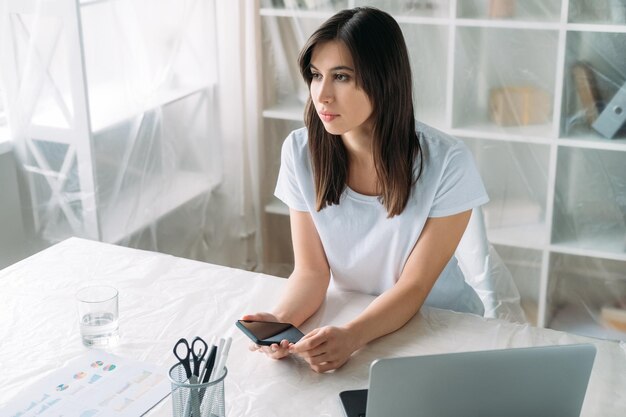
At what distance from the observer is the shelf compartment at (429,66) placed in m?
2.74

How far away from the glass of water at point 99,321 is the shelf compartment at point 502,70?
1.63 m

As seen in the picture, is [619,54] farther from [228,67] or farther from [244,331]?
[244,331]

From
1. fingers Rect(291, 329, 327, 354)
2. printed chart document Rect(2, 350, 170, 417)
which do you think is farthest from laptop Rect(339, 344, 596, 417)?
printed chart document Rect(2, 350, 170, 417)

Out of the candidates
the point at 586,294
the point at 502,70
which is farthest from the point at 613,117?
the point at 586,294

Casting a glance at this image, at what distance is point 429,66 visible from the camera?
9.07 feet

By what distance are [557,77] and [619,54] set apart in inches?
7.8

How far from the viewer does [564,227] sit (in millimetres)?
2729

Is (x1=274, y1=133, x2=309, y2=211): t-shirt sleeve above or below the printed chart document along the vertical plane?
above

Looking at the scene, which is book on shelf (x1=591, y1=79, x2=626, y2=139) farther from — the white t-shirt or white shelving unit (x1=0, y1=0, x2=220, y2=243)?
white shelving unit (x1=0, y1=0, x2=220, y2=243)

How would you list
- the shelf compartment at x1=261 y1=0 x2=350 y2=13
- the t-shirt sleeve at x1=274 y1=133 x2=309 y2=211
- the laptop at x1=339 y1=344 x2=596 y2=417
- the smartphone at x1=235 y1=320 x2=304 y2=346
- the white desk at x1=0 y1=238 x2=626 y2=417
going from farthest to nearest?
1. the shelf compartment at x1=261 y1=0 x2=350 y2=13
2. the t-shirt sleeve at x1=274 y1=133 x2=309 y2=211
3. the smartphone at x1=235 y1=320 x2=304 y2=346
4. the white desk at x1=0 y1=238 x2=626 y2=417
5. the laptop at x1=339 y1=344 x2=596 y2=417

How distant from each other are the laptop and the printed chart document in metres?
0.39

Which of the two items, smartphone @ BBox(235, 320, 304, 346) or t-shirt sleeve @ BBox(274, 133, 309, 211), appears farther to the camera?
t-shirt sleeve @ BBox(274, 133, 309, 211)

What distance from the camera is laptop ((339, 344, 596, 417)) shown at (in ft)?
3.44

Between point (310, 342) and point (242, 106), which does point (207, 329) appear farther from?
point (242, 106)
